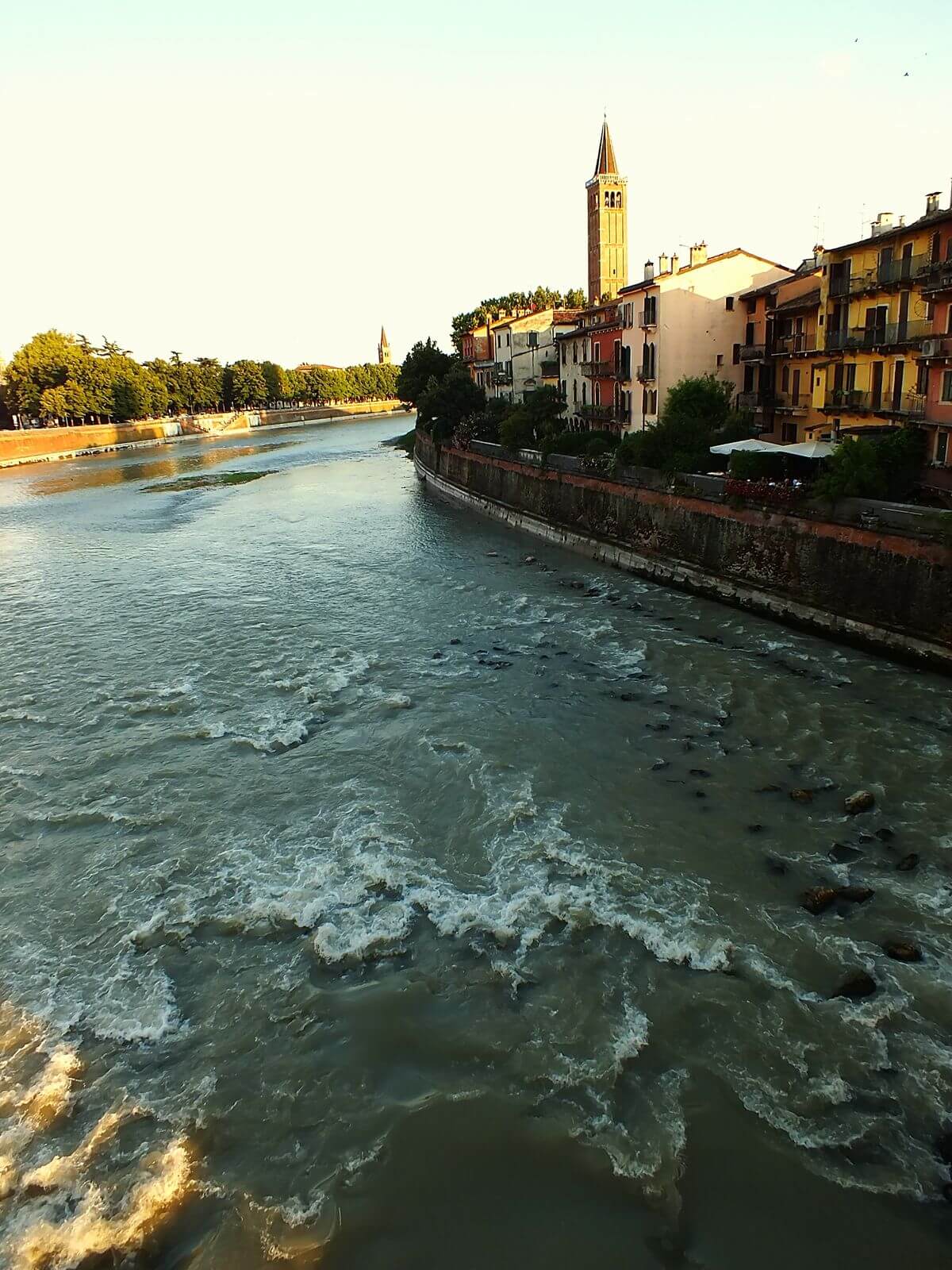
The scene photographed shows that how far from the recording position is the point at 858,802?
1375cm

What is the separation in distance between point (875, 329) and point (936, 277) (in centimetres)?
343

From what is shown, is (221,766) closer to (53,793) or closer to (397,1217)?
(53,793)

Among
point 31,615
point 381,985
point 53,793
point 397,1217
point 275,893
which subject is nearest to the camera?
point 397,1217

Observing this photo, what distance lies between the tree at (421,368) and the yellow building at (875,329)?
145 ft

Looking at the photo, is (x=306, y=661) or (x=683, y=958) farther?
(x=306, y=661)

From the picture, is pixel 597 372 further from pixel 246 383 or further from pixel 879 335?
pixel 246 383

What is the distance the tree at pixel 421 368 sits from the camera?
6988cm

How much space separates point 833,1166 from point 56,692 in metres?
20.2

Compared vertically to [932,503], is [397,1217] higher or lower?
lower

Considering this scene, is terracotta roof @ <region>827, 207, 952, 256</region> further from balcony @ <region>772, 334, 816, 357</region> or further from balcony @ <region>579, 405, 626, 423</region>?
balcony @ <region>579, 405, 626, 423</region>

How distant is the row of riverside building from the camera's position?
23766 mm

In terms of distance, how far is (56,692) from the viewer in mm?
21516

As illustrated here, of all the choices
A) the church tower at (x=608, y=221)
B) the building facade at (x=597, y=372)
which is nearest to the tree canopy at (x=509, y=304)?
the church tower at (x=608, y=221)

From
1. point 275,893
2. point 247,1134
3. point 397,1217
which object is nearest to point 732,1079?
point 397,1217
